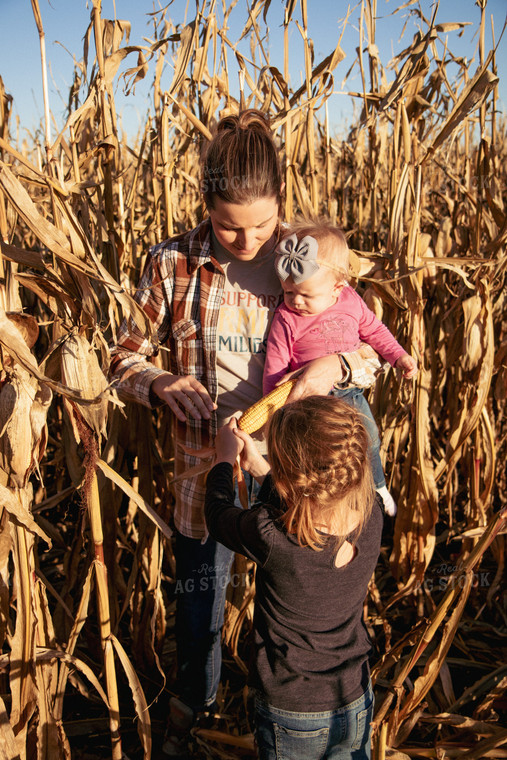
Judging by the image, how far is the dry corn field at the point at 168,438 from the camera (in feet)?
3.56

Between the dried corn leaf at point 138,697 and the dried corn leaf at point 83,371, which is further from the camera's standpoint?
the dried corn leaf at point 138,697

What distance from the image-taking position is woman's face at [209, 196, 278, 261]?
1398mm

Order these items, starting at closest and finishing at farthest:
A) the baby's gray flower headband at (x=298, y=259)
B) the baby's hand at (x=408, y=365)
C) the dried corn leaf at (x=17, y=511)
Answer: the dried corn leaf at (x=17, y=511) < the baby's gray flower headband at (x=298, y=259) < the baby's hand at (x=408, y=365)

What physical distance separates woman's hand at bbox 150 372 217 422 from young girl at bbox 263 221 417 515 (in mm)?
185

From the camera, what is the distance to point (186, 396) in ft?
4.73

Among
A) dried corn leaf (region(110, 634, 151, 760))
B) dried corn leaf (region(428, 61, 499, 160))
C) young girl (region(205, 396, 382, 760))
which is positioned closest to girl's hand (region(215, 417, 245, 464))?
young girl (region(205, 396, 382, 760))

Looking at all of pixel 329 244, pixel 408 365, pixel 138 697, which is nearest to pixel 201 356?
pixel 329 244

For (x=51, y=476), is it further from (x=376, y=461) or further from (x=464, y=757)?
(x=464, y=757)

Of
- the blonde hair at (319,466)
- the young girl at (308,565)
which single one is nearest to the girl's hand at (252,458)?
the young girl at (308,565)

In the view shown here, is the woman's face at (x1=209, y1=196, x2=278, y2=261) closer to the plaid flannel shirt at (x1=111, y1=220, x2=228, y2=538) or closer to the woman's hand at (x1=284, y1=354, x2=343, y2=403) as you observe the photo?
the plaid flannel shirt at (x1=111, y1=220, x2=228, y2=538)

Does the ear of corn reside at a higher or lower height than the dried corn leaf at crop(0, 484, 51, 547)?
higher

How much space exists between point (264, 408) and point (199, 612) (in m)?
0.69

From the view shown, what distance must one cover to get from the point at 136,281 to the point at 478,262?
1.38 m

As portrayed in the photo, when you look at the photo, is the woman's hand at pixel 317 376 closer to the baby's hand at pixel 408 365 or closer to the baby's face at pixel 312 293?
the baby's face at pixel 312 293
